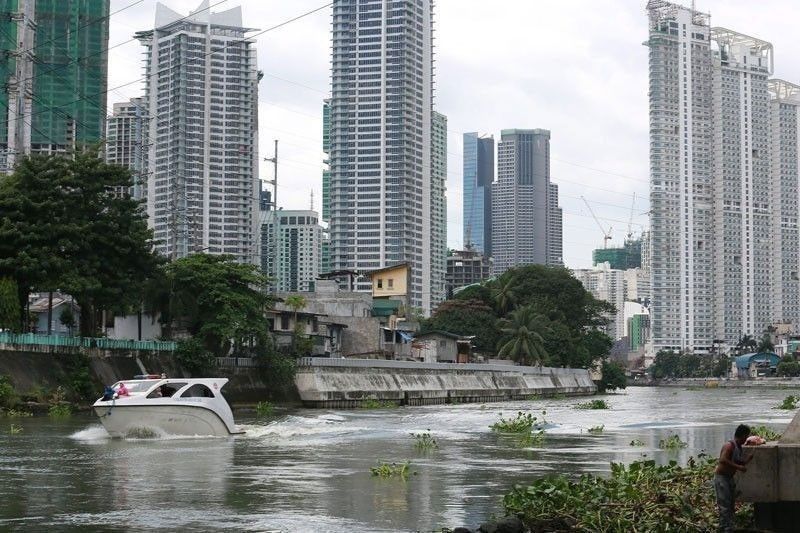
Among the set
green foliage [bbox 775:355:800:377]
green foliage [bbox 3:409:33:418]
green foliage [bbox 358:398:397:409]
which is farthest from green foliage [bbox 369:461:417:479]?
green foliage [bbox 775:355:800:377]

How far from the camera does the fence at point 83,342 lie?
168 feet

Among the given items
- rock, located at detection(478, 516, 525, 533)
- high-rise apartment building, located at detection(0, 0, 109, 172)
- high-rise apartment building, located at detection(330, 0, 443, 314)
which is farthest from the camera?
high-rise apartment building, located at detection(330, 0, 443, 314)

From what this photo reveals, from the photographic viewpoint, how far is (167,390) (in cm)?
3838

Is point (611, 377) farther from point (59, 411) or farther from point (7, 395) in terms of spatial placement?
point (7, 395)

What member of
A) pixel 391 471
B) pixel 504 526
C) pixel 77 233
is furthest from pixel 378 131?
pixel 504 526

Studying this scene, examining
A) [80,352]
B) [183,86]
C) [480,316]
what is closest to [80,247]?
[80,352]

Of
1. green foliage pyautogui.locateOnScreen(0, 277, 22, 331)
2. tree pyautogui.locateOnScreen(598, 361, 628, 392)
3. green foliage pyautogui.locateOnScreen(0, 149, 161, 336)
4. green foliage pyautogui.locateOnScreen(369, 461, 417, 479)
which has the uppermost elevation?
green foliage pyautogui.locateOnScreen(0, 149, 161, 336)

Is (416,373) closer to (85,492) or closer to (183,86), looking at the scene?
(85,492)

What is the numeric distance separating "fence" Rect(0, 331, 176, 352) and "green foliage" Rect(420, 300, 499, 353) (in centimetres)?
5886

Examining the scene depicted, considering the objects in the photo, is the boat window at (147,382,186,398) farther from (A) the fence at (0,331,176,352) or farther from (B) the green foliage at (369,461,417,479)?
(A) the fence at (0,331,176,352)

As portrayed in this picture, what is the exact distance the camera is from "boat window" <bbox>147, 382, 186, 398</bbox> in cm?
3797

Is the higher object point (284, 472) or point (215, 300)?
point (215, 300)

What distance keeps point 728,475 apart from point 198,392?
25.3 metres

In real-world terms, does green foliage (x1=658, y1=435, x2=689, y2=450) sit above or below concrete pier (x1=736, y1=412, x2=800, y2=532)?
below
